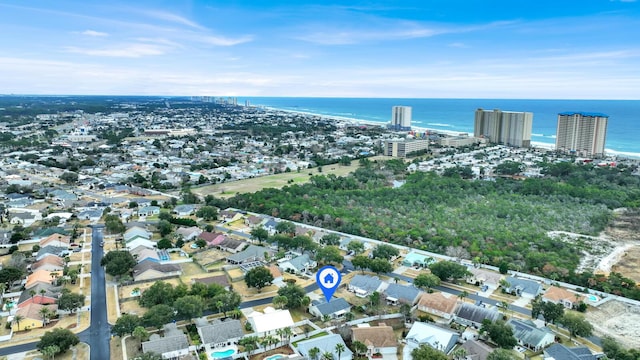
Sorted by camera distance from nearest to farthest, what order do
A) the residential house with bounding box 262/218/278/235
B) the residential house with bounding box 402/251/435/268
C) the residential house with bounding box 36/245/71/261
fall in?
1. the residential house with bounding box 402/251/435/268
2. the residential house with bounding box 36/245/71/261
3. the residential house with bounding box 262/218/278/235

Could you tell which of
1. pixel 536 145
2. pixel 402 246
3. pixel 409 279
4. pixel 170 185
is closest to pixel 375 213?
pixel 402 246

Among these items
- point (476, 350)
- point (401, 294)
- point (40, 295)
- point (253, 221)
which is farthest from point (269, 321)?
point (253, 221)

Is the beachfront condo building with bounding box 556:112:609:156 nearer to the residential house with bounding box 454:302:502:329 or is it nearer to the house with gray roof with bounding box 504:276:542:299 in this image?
the house with gray roof with bounding box 504:276:542:299

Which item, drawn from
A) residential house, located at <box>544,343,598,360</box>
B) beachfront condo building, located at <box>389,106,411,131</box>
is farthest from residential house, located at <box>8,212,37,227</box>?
beachfront condo building, located at <box>389,106,411,131</box>

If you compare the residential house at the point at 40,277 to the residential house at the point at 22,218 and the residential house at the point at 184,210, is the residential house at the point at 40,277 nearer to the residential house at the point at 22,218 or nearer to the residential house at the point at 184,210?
the residential house at the point at 22,218

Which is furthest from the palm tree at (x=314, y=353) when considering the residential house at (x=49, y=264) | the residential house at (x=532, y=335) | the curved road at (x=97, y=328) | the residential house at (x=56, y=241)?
the residential house at (x=56, y=241)

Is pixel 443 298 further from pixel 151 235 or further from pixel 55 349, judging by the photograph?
pixel 151 235

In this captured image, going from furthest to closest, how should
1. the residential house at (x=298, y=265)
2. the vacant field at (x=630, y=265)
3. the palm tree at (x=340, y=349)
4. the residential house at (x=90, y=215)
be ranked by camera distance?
the residential house at (x=90, y=215) < the vacant field at (x=630, y=265) < the residential house at (x=298, y=265) < the palm tree at (x=340, y=349)
